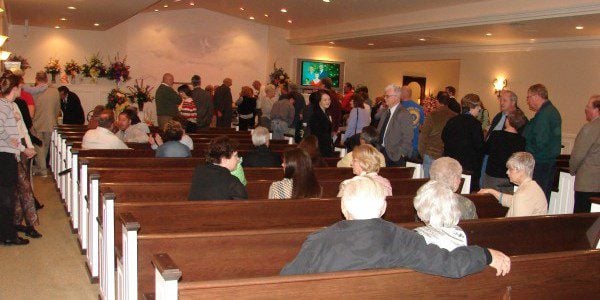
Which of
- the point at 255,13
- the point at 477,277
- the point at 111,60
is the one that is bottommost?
the point at 477,277

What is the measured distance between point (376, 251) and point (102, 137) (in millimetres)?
4828

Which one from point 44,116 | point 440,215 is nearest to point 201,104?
point 44,116

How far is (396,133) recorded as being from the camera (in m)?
6.64

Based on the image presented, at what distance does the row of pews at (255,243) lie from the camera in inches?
88.2

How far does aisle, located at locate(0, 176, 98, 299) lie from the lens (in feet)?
14.0

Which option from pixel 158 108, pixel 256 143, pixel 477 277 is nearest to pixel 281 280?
pixel 477 277

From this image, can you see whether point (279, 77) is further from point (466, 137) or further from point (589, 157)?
point (589, 157)

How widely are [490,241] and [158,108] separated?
7211 millimetres

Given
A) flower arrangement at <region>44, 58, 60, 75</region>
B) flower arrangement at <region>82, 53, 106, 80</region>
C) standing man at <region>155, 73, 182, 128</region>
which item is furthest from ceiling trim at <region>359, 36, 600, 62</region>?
flower arrangement at <region>44, 58, 60, 75</region>

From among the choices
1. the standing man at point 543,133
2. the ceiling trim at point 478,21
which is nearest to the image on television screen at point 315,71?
the ceiling trim at point 478,21

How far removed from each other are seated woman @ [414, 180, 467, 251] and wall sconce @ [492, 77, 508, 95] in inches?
419

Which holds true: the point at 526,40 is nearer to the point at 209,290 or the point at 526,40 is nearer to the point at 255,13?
the point at 255,13

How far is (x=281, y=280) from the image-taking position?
2.14 m

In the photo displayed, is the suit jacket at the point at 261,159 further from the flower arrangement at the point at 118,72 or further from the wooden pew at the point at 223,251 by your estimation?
the flower arrangement at the point at 118,72
